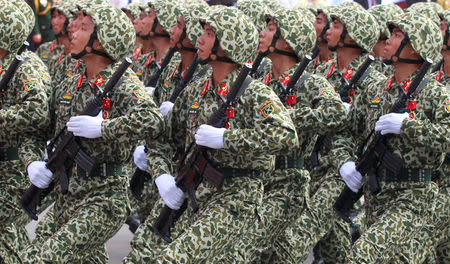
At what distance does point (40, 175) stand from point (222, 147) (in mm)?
1501

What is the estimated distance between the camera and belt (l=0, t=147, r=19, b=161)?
337 inches

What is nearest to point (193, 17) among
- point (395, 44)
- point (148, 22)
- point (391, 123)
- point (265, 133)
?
point (148, 22)

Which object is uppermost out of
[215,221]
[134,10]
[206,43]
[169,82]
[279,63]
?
[206,43]

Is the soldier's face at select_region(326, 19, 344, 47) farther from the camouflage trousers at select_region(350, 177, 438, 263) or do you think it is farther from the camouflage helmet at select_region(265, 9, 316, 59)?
the camouflage trousers at select_region(350, 177, 438, 263)

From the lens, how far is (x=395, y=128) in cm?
796

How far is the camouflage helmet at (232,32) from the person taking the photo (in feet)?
24.6

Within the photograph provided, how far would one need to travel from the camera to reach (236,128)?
7.25m

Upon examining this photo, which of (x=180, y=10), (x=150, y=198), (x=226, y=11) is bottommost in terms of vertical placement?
(x=150, y=198)

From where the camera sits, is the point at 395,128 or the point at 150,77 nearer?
the point at 395,128

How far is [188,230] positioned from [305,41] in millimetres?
2809

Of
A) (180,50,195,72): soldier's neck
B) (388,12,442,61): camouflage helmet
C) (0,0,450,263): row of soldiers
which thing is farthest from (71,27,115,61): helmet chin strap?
(180,50,195,72): soldier's neck

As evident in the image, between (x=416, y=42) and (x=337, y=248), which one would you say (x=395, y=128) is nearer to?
(x=416, y=42)

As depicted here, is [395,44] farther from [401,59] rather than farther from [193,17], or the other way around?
[193,17]

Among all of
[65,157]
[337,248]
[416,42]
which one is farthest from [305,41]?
[65,157]
